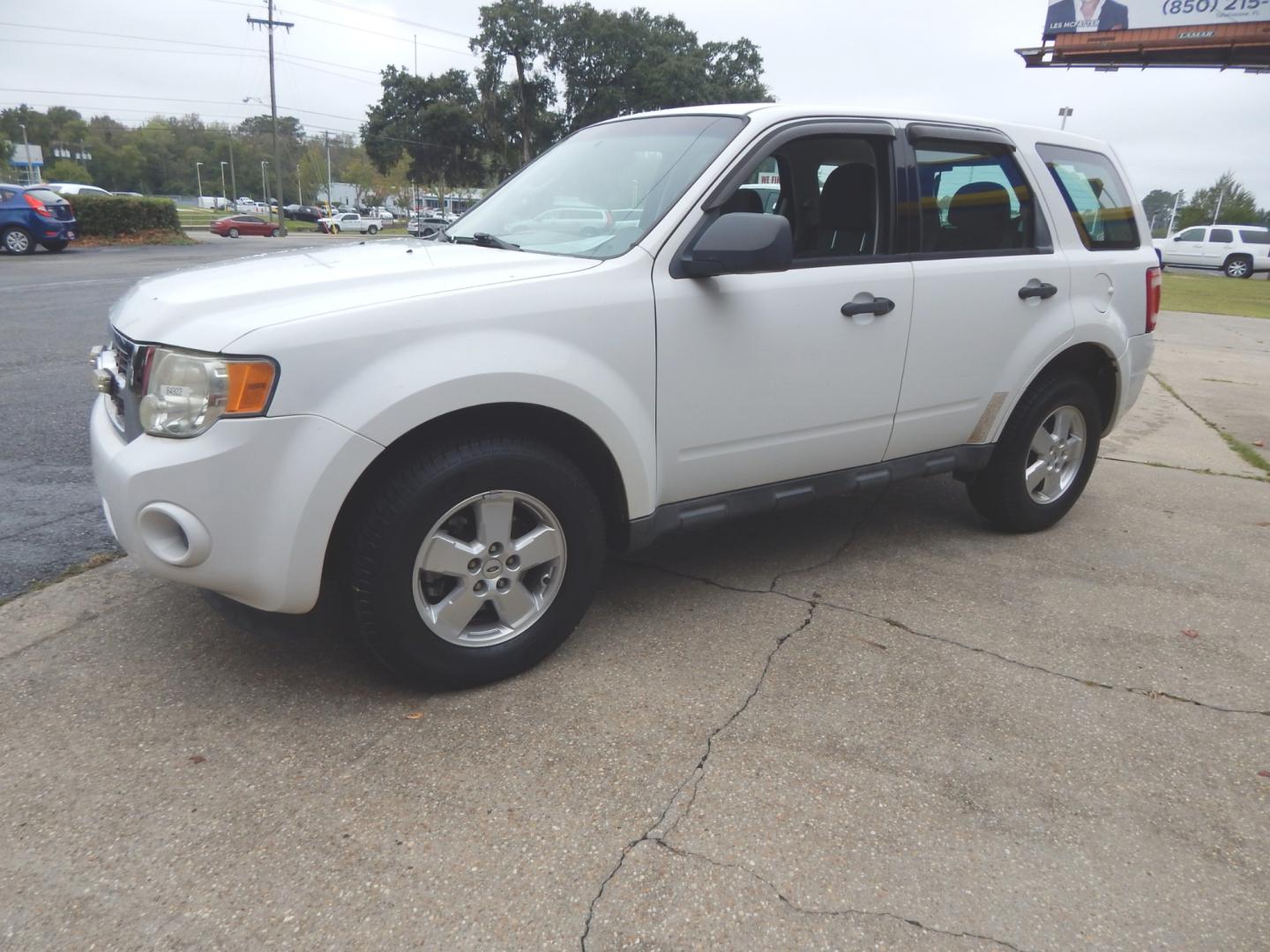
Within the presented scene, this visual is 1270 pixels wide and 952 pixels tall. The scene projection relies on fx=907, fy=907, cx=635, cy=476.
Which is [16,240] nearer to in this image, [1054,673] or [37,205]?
[37,205]

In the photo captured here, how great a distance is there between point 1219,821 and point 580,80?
55021 millimetres

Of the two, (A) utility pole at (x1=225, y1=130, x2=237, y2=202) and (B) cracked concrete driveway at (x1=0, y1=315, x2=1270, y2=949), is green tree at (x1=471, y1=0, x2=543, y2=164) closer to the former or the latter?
(B) cracked concrete driveway at (x1=0, y1=315, x2=1270, y2=949)

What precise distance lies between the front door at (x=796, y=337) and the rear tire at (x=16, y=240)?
21.6 m

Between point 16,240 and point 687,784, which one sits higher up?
point 16,240

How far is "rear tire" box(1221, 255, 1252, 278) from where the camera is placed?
31.8 meters

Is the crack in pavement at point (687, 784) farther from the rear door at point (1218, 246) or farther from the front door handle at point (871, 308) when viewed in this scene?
the rear door at point (1218, 246)

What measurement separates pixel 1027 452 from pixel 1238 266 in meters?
34.7

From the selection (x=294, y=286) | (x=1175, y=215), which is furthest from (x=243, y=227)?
(x=1175, y=215)

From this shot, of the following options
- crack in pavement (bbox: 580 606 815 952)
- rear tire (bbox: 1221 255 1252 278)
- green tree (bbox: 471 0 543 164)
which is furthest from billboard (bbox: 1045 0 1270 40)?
crack in pavement (bbox: 580 606 815 952)

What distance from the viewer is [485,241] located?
11.3ft

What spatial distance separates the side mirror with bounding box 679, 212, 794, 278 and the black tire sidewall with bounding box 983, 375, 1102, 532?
1.82m

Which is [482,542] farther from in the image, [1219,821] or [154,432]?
[1219,821]

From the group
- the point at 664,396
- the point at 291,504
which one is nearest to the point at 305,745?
the point at 291,504

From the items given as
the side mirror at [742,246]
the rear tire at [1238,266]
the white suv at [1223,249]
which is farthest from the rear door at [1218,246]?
the side mirror at [742,246]
